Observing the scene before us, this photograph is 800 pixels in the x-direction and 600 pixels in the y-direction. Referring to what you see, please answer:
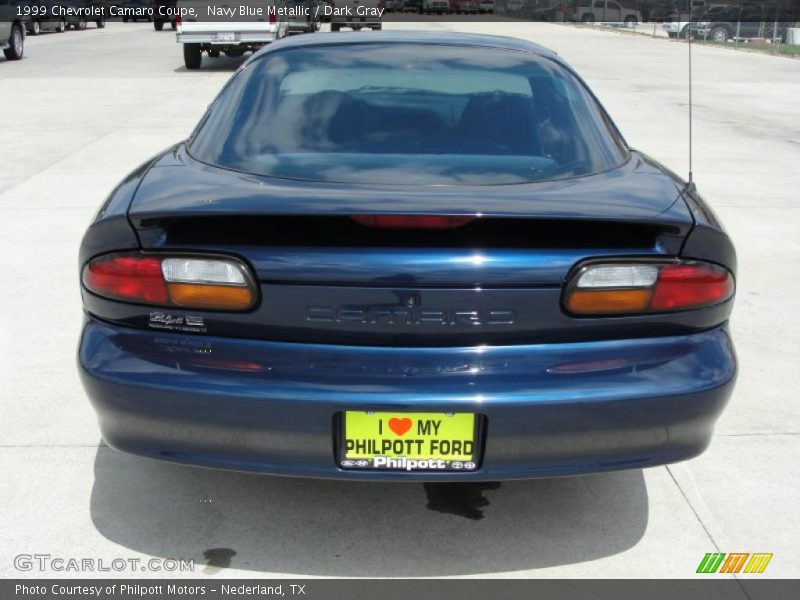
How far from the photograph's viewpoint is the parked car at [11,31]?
66.9 feet

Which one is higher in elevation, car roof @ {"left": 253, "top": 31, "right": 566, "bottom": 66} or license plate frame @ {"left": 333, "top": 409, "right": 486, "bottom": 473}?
car roof @ {"left": 253, "top": 31, "right": 566, "bottom": 66}

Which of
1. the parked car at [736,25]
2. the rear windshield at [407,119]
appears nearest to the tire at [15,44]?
the rear windshield at [407,119]

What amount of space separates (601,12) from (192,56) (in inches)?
1466

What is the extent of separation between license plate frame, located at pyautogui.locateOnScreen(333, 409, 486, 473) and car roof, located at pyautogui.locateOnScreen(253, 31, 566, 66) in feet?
5.94

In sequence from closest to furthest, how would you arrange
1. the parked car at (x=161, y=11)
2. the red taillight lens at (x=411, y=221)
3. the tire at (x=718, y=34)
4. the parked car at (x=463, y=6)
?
the red taillight lens at (x=411, y=221) < the parked car at (x=161, y=11) < the tire at (x=718, y=34) < the parked car at (x=463, y=6)

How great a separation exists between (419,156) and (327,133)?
37cm

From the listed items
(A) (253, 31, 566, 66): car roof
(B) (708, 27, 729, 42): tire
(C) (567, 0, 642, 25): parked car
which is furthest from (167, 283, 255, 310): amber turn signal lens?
(C) (567, 0, 642, 25): parked car

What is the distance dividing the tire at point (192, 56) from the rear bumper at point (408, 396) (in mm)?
17081

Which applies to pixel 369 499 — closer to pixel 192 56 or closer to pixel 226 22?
pixel 226 22

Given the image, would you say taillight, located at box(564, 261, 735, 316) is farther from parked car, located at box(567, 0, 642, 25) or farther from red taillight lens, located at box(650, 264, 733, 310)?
parked car, located at box(567, 0, 642, 25)

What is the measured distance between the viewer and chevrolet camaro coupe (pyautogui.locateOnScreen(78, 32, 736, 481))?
8.57 feet

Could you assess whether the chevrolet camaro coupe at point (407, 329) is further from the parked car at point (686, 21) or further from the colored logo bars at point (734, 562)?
the parked car at point (686, 21)

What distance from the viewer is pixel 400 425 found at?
264 cm
